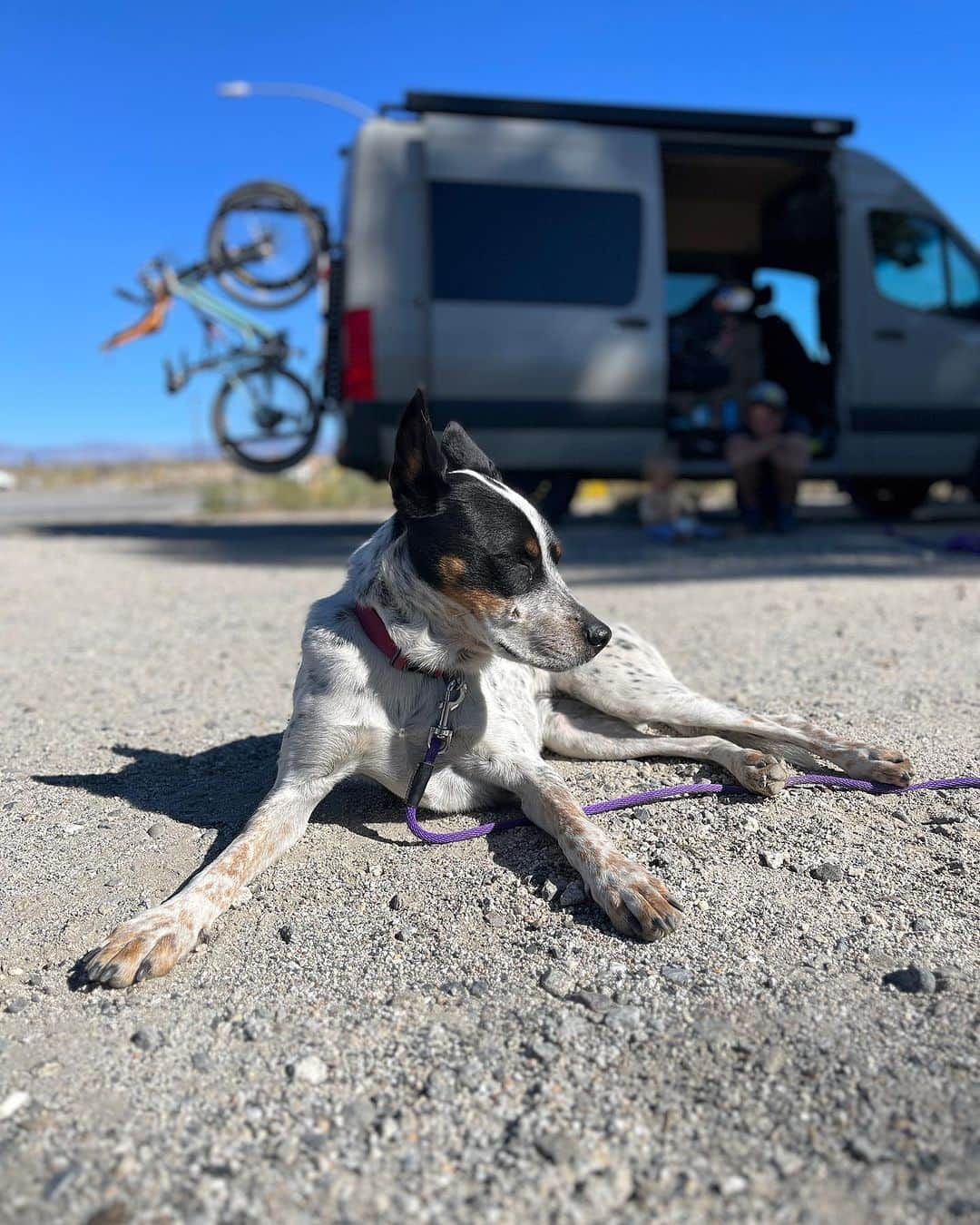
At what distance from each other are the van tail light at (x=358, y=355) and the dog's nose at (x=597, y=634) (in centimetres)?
→ 589

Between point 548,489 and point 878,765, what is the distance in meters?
6.89

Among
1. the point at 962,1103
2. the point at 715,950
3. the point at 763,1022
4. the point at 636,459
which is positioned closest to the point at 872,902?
the point at 715,950

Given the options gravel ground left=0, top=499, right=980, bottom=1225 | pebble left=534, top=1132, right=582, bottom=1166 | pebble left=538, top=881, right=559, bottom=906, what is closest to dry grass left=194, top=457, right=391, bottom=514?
gravel ground left=0, top=499, right=980, bottom=1225

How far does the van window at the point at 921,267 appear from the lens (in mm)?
9273

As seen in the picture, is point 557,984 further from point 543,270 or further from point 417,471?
point 543,270

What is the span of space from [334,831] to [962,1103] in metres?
1.72

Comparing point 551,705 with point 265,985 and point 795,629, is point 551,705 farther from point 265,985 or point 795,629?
point 795,629

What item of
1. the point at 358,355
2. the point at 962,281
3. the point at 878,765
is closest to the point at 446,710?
the point at 878,765

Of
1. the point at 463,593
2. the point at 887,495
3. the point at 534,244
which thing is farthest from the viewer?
the point at 887,495

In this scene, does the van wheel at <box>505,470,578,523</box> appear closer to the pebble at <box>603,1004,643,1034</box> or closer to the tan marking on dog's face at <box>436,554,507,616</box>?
the tan marking on dog's face at <box>436,554,507,616</box>

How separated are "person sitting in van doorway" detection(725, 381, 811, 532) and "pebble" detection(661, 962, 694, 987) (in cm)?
781

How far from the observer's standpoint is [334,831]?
284 centimetres

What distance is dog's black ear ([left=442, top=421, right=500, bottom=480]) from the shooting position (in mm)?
3027

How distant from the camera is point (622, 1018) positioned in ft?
6.17
